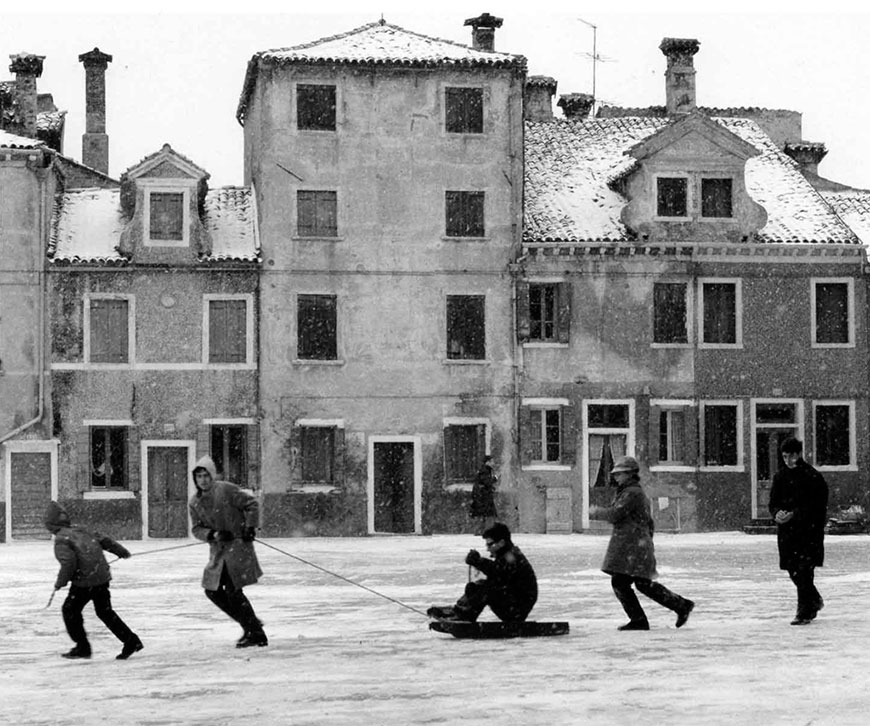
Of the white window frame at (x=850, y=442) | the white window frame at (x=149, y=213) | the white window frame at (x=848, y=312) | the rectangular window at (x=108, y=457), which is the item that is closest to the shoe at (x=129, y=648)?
the rectangular window at (x=108, y=457)

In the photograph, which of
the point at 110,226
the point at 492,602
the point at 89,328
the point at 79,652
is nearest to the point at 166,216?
the point at 110,226

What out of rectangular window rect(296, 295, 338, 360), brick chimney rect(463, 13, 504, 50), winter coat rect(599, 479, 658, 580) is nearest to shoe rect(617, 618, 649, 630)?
winter coat rect(599, 479, 658, 580)

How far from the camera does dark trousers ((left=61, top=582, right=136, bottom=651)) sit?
14359 mm

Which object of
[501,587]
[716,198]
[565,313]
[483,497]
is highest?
[716,198]

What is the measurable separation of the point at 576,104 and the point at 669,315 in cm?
863

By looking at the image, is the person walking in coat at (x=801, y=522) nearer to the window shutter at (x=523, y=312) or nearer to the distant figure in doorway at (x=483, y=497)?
the distant figure in doorway at (x=483, y=497)

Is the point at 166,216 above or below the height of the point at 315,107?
below

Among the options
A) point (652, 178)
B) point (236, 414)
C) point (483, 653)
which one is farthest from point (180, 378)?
point (483, 653)

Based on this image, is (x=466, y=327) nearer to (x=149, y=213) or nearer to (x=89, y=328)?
(x=149, y=213)

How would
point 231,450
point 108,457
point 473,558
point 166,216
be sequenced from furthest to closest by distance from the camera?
1. point 166,216
2. point 231,450
3. point 108,457
4. point 473,558

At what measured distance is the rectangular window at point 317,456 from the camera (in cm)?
3828

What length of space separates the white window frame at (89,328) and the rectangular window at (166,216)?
150cm

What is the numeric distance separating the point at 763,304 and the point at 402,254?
7930mm

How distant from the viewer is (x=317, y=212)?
38.9 metres
